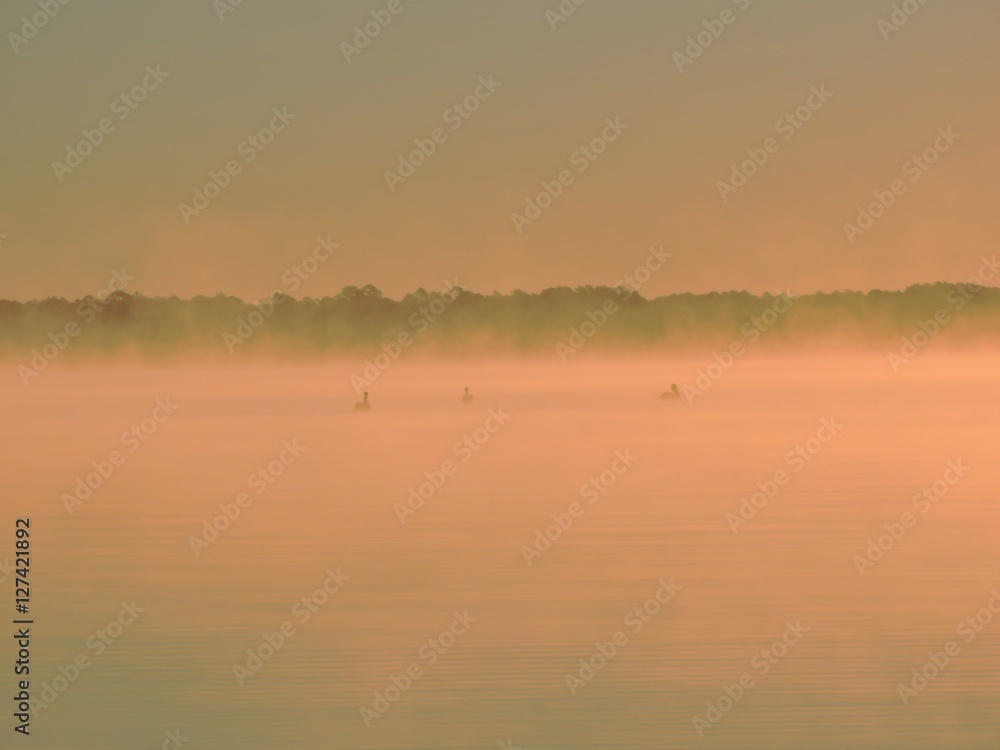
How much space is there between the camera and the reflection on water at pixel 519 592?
3.18 metres

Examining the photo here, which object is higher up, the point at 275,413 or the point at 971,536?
the point at 971,536

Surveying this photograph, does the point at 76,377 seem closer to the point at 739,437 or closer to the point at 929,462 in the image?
the point at 739,437

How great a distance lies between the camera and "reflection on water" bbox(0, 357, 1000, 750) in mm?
3178

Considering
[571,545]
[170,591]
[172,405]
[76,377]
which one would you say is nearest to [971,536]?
[571,545]

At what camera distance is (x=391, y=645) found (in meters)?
3.74

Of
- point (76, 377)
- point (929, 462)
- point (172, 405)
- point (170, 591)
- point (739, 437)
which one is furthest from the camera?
point (76, 377)

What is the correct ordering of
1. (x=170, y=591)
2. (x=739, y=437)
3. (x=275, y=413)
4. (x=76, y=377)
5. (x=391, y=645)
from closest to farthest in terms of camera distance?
(x=391, y=645) < (x=170, y=591) < (x=739, y=437) < (x=275, y=413) < (x=76, y=377)

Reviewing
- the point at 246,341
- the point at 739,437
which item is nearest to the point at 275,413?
the point at 739,437

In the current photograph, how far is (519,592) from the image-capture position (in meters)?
4.32

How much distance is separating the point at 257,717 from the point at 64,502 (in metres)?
3.38

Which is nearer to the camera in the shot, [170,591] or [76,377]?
[170,591]

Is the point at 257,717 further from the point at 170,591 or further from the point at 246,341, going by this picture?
the point at 246,341

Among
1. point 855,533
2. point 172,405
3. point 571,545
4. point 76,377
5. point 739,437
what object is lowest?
point 76,377

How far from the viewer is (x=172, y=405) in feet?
50.9
